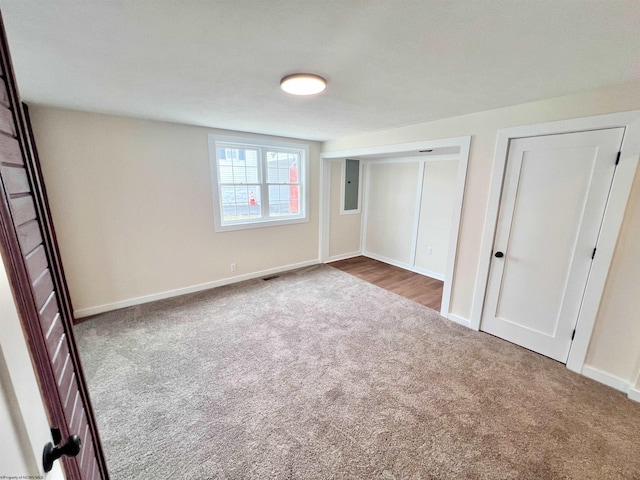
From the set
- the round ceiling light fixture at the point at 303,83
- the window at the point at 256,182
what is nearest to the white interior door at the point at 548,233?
the round ceiling light fixture at the point at 303,83

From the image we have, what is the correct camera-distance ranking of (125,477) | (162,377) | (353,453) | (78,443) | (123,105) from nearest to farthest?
(78,443) → (125,477) → (353,453) → (162,377) → (123,105)

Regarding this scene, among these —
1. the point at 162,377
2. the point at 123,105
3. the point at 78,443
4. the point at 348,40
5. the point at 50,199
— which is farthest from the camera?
the point at 50,199

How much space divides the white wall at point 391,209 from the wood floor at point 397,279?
1.11 ft

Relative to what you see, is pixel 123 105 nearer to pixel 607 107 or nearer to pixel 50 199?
pixel 50 199

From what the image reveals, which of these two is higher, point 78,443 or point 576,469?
point 78,443

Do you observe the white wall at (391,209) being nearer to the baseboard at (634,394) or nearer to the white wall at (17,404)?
the baseboard at (634,394)

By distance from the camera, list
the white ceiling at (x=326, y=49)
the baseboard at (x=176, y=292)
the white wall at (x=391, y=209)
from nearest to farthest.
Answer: the white ceiling at (x=326, y=49) < the baseboard at (x=176, y=292) < the white wall at (x=391, y=209)

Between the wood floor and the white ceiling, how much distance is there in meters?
2.43

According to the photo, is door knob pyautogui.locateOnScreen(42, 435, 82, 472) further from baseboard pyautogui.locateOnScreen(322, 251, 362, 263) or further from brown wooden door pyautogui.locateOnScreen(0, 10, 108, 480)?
baseboard pyautogui.locateOnScreen(322, 251, 362, 263)

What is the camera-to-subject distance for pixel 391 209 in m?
5.08

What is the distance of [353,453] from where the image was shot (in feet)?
5.04

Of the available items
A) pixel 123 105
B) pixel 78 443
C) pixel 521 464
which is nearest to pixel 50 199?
pixel 123 105

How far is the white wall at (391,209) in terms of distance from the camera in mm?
4750

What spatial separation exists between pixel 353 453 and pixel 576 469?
1273 mm
